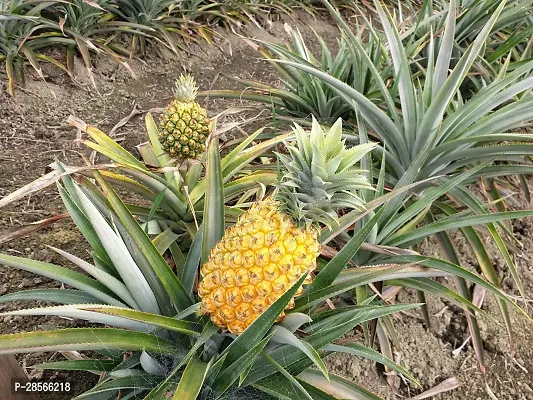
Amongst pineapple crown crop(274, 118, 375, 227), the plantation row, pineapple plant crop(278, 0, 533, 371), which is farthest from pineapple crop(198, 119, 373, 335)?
the plantation row

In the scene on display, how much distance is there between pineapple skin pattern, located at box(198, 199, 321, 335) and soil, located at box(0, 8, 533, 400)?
2.42 ft

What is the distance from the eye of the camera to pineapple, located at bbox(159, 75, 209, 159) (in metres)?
1.72

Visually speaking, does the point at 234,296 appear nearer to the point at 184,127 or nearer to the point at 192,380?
the point at 192,380

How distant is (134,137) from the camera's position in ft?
9.53

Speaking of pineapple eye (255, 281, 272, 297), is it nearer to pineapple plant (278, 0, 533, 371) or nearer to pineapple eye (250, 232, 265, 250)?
pineapple eye (250, 232, 265, 250)

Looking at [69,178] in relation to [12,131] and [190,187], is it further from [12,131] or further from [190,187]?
[12,131]

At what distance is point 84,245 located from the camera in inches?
80.3

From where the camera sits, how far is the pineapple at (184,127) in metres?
1.72

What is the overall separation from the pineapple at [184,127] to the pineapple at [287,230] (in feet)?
2.37

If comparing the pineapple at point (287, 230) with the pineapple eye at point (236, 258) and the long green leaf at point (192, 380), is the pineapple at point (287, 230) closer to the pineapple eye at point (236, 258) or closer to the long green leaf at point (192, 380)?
the pineapple eye at point (236, 258)

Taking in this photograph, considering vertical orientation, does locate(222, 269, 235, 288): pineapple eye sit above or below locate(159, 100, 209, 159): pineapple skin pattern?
below

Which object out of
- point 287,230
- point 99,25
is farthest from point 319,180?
point 99,25

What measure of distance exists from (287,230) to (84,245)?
1.31m

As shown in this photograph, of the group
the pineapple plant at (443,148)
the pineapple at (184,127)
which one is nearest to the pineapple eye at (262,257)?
the pineapple plant at (443,148)
